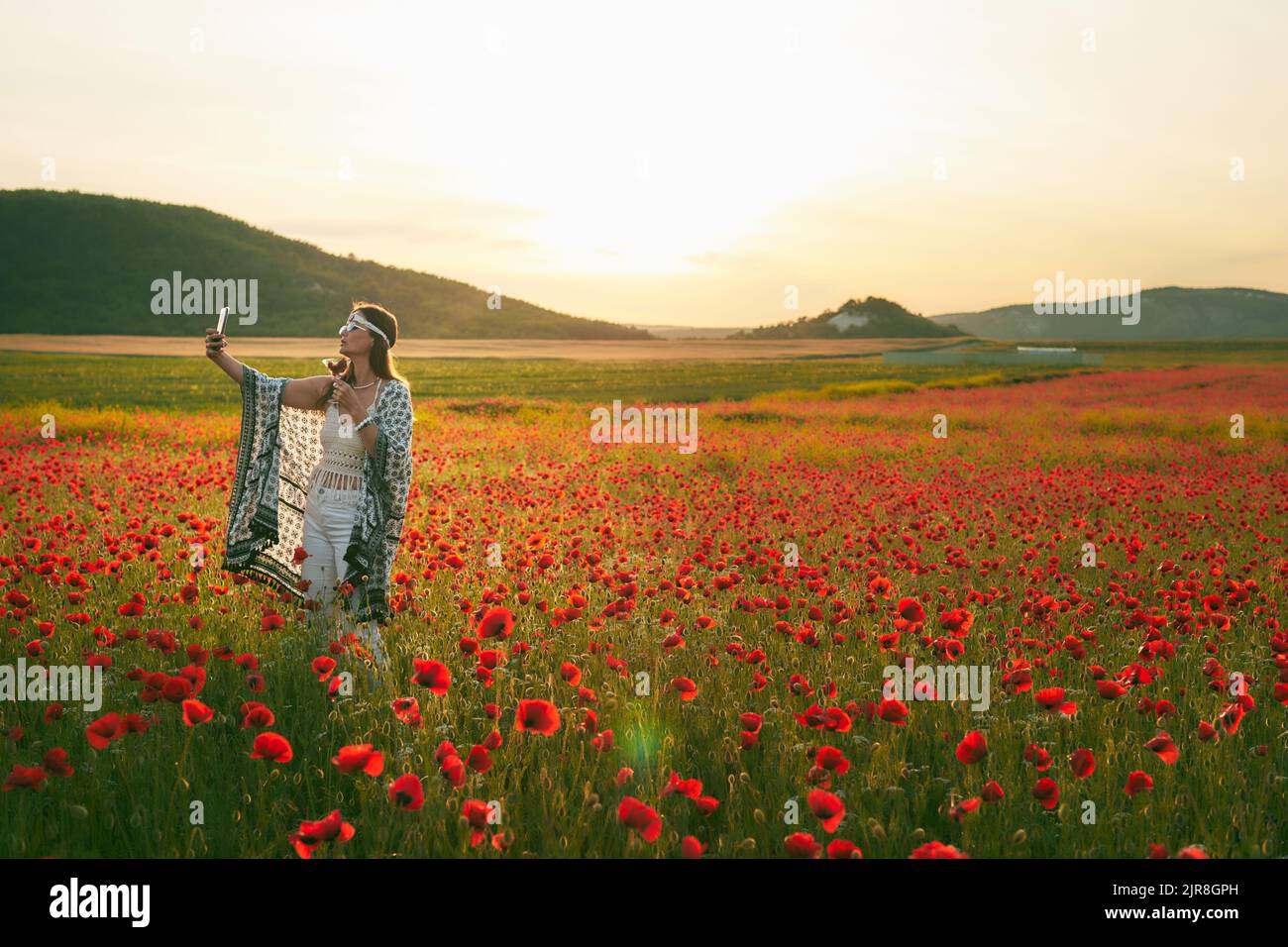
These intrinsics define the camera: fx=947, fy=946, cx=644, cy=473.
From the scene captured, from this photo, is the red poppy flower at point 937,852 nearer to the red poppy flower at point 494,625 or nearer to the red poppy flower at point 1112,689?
the red poppy flower at point 1112,689

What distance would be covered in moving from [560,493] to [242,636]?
200 inches

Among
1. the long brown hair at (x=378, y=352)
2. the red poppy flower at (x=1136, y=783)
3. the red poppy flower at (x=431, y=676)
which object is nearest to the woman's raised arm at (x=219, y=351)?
the long brown hair at (x=378, y=352)

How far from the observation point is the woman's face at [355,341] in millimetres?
5262

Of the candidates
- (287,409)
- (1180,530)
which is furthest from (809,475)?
(287,409)

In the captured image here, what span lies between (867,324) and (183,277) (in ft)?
328

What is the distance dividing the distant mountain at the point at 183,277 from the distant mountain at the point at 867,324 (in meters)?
30.5

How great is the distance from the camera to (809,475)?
11805 millimetres

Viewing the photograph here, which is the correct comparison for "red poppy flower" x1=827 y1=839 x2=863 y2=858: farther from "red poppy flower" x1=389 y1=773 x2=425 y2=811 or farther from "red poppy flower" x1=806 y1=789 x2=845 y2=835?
"red poppy flower" x1=389 y1=773 x2=425 y2=811

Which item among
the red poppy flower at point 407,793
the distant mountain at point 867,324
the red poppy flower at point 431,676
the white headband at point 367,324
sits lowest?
the red poppy flower at point 407,793

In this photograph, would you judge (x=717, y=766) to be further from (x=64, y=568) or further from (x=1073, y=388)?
(x=1073, y=388)

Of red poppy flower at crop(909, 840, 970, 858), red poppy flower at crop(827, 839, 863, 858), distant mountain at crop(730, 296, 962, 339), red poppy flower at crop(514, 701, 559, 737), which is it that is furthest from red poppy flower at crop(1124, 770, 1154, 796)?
distant mountain at crop(730, 296, 962, 339)

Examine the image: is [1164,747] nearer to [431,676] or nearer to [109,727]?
[431,676]

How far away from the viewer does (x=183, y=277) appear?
120 meters

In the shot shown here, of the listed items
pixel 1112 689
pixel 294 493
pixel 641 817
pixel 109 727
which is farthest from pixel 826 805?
pixel 294 493
